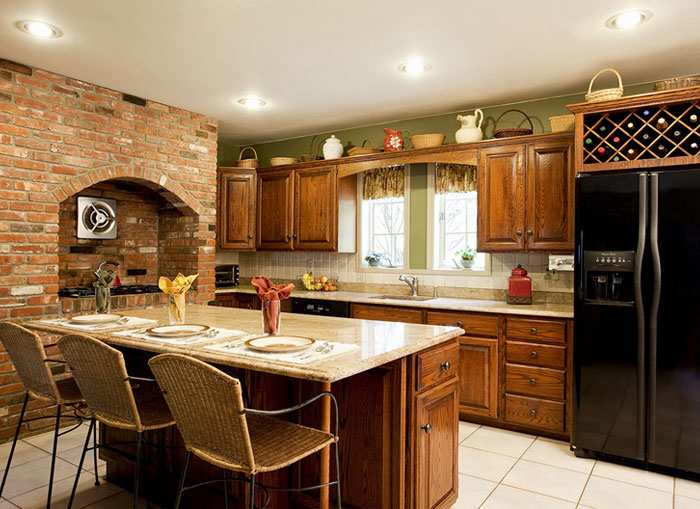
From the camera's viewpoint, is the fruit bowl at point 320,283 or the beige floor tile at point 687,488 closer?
the beige floor tile at point 687,488

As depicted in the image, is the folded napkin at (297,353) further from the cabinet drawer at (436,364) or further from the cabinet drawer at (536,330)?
the cabinet drawer at (536,330)

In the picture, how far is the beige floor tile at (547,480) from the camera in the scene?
2.76 m

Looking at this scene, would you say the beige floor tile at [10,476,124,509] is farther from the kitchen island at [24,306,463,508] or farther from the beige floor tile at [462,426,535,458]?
the beige floor tile at [462,426,535,458]

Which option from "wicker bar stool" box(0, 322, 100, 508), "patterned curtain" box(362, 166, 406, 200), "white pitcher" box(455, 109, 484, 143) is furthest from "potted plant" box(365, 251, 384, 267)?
"wicker bar stool" box(0, 322, 100, 508)

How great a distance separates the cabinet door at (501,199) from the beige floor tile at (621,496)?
5.83 ft

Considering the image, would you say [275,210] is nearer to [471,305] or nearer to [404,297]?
[404,297]

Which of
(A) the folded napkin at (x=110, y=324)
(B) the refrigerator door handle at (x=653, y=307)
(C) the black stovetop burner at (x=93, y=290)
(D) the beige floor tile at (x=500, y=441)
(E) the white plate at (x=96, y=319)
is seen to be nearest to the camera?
(A) the folded napkin at (x=110, y=324)

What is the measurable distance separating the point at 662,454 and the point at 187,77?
414cm

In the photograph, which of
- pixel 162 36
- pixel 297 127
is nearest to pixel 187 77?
pixel 162 36

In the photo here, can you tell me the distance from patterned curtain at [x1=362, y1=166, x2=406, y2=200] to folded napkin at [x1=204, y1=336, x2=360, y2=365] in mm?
3106

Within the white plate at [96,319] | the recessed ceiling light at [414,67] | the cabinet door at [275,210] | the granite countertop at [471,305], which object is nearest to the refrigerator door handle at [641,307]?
the granite countertop at [471,305]

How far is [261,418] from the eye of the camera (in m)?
2.07

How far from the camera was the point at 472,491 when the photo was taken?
9.08 ft

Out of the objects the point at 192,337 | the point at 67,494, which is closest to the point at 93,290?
the point at 67,494
